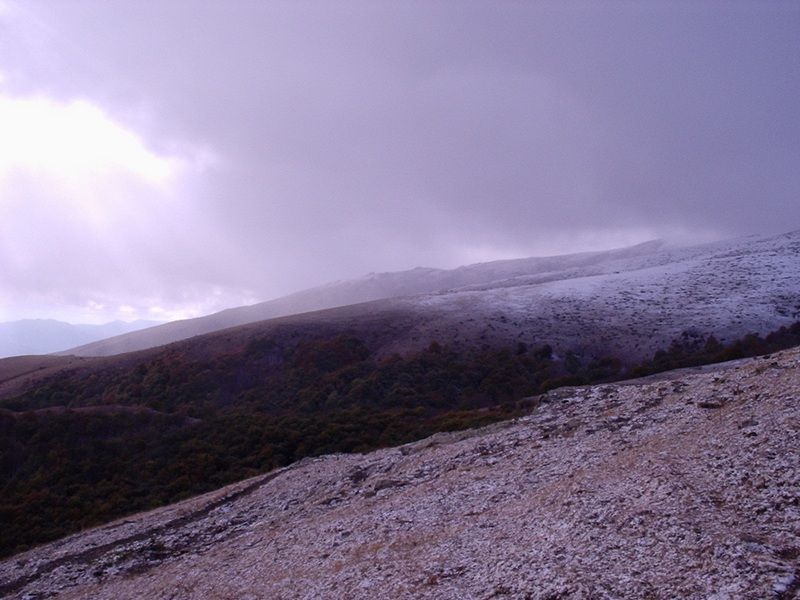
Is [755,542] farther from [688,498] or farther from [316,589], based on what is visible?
[316,589]

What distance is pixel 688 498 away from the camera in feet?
41.9

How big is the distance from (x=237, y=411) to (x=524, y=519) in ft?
100

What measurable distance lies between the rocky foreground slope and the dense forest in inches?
190

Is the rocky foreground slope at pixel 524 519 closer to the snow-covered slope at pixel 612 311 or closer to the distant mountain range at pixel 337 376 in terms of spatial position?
the distant mountain range at pixel 337 376

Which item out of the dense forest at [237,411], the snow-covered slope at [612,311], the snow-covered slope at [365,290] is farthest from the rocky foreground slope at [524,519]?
the snow-covered slope at [365,290]

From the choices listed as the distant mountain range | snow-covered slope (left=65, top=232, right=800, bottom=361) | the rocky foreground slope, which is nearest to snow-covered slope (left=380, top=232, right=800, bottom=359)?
snow-covered slope (left=65, top=232, right=800, bottom=361)

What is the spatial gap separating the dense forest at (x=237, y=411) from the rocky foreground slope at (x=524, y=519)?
482 centimetres

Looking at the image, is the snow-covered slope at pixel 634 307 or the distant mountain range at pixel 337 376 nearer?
the distant mountain range at pixel 337 376

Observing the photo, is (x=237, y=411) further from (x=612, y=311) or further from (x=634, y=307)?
(x=634, y=307)

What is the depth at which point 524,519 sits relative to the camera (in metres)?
14.6

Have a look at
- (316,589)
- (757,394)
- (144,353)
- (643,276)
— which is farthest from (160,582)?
(643,276)

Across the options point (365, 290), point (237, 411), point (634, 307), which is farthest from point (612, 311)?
point (365, 290)

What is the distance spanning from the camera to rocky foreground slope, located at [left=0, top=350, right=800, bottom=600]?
10898 millimetres

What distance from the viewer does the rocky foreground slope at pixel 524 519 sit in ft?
35.8
